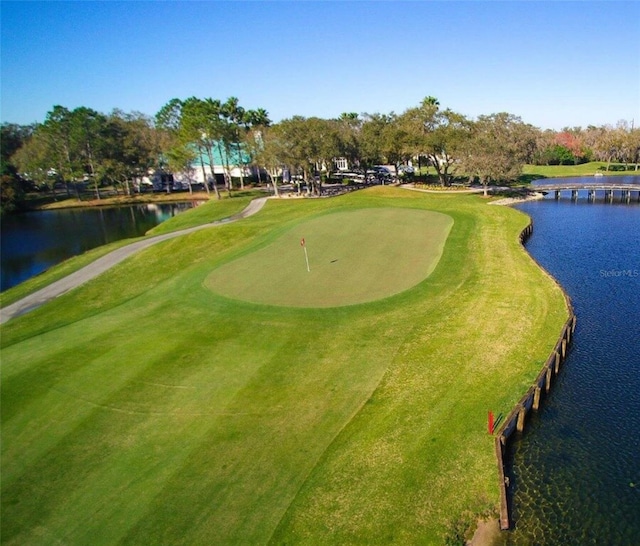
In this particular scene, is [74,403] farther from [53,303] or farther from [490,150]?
[490,150]

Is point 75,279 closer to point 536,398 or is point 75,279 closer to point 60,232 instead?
point 536,398

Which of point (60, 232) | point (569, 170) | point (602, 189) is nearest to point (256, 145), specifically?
point (60, 232)

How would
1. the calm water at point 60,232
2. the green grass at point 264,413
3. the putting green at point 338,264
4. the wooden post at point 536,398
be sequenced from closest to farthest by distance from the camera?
the green grass at point 264,413, the wooden post at point 536,398, the putting green at point 338,264, the calm water at point 60,232

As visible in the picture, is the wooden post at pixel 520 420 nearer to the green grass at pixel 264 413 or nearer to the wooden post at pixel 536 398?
the green grass at pixel 264 413

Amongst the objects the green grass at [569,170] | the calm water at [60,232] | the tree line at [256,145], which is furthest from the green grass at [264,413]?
the green grass at [569,170]

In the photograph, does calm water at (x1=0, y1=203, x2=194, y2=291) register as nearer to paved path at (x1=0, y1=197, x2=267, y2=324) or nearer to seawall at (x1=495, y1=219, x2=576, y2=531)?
paved path at (x1=0, y1=197, x2=267, y2=324)

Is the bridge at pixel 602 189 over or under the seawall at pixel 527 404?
over
